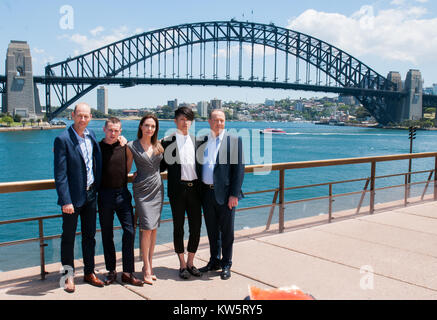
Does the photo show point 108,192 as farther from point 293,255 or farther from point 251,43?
point 251,43

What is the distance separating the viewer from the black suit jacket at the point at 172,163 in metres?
3.16

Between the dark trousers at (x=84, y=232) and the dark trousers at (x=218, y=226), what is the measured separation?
78cm

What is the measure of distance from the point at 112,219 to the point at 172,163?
542 mm

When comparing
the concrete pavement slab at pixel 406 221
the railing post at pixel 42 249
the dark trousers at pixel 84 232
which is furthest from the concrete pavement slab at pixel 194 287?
the concrete pavement slab at pixel 406 221

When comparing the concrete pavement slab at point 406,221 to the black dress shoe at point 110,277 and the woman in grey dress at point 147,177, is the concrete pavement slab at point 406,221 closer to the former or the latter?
the woman in grey dress at point 147,177

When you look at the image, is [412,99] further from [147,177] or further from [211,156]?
[147,177]

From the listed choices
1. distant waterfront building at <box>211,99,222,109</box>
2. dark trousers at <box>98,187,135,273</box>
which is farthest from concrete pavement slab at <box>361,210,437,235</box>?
dark trousers at <box>98,187,135,273</box>

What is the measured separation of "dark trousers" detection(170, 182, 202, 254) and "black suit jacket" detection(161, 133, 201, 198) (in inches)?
1.6

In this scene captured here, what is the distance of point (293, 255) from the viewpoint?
3.72 metres

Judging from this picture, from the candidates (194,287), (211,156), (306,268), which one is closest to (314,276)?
(306,268)

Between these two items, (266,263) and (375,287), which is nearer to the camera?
(375,287)
